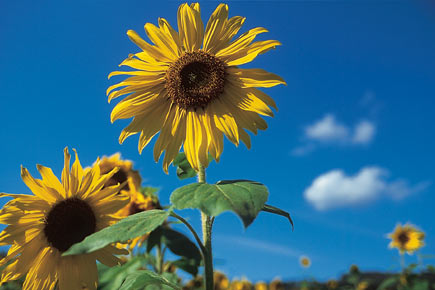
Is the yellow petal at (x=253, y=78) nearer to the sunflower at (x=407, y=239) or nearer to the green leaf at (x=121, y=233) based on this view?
the green leaf at (x=121, y=233)

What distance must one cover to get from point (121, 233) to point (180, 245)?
2.25m

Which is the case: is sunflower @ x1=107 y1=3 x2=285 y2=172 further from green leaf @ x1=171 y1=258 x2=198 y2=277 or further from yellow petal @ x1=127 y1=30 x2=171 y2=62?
green leaf @ x1=171 y1=258 x2=198 y2=277

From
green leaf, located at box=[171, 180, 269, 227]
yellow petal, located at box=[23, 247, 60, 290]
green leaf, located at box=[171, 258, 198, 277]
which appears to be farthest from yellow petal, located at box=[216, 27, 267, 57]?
green leaf, located at box=[171, 258, 198, 277]

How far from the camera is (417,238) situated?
906 centimetres

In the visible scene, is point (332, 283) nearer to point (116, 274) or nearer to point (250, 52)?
point (116, 274)

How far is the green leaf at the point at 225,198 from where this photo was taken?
188 cm

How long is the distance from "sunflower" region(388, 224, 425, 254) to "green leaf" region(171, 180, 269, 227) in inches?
316

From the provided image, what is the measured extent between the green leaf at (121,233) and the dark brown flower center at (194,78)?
1.12 m

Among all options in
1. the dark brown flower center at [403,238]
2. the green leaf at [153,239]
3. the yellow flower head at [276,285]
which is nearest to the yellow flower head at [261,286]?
the yellow flower head at [276,285]

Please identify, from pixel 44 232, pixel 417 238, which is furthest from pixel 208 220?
pixel 417 238

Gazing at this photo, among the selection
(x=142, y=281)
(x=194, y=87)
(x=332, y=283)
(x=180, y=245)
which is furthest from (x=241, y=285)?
(x=142, y=281)

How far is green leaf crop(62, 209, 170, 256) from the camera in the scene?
6.38ft

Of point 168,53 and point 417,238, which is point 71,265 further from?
point 417,238

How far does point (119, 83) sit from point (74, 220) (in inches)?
40.2
